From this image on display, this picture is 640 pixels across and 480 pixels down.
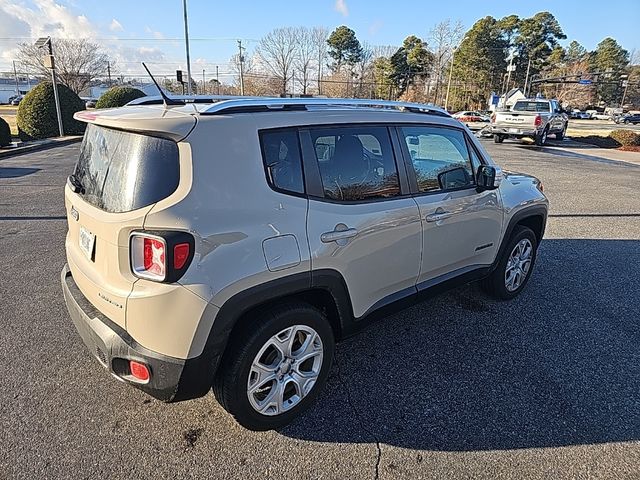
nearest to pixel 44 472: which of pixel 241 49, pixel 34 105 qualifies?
pixel 34 105

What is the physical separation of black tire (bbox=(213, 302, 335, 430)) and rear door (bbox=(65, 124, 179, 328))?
21.7 inches

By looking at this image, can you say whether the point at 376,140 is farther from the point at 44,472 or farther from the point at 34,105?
the point at 34,105

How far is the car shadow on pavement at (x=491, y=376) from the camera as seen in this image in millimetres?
2395

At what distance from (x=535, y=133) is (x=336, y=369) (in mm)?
19793

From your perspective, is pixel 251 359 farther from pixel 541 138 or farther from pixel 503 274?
pixel 541 138

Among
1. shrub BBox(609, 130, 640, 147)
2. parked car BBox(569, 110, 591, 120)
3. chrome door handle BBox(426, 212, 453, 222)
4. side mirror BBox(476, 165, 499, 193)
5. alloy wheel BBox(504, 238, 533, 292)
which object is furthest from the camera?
parked car BBox(569, 110, 591, 120)

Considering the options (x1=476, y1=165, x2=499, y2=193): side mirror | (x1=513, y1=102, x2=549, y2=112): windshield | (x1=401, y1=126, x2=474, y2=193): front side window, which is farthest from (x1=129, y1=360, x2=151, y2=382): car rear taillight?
(x1=513, y1=102, x2=549, y2=112): windshield

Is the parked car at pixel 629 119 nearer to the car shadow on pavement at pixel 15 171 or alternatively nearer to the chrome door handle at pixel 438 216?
the car shadow on pavement at pixel 15 171

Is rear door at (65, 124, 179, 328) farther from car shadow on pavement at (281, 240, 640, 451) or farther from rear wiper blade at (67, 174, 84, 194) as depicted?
car shadow on pavement at (281, 240, 640, 451)

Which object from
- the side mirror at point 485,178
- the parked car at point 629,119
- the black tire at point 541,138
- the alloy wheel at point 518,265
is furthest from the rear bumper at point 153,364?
the parked car at point 629,119

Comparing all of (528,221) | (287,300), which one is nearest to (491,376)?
(287,300)

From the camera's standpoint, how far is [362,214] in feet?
8.27

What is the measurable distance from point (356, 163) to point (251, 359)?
1291mm

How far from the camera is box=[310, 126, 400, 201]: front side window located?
7.93 feet
